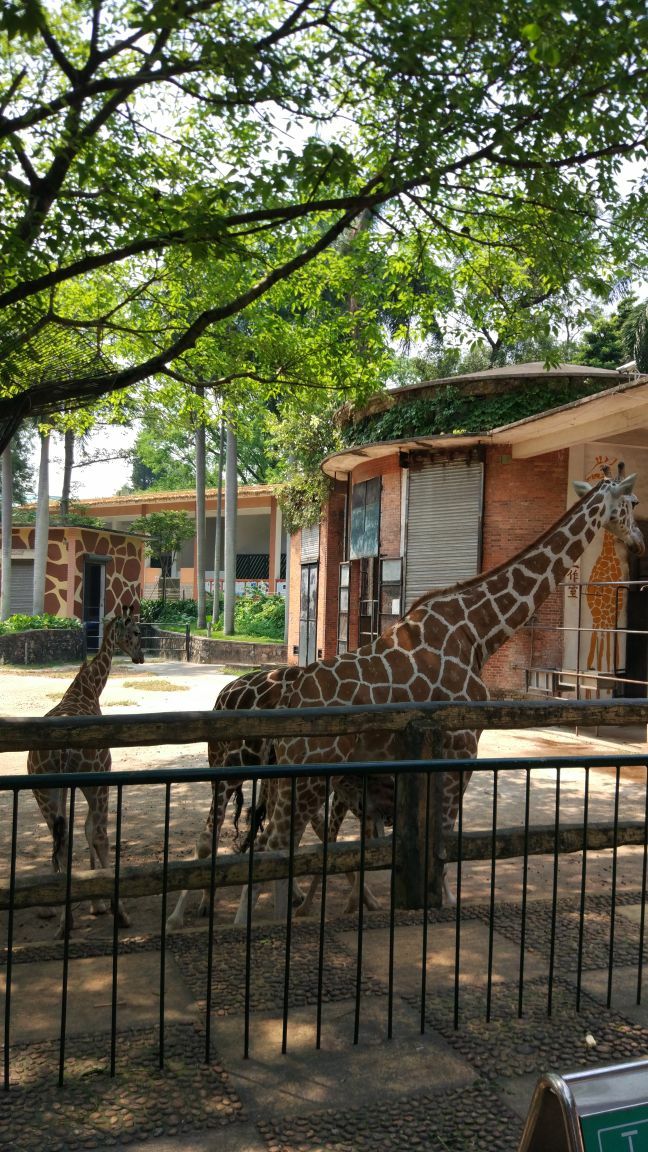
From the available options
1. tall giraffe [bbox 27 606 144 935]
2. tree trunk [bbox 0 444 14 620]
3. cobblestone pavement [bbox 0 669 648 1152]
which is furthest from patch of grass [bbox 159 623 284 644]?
cobblestone pavement [bbox 0 669 648 1152]

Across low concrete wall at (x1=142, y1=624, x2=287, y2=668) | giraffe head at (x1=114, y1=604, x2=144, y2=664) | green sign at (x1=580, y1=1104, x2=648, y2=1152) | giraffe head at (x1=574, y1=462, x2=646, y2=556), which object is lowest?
low concrete wall at (x1=142, y1=624, x2=287, y2=668)

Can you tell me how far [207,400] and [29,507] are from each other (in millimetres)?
22452

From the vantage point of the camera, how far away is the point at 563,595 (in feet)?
43.3

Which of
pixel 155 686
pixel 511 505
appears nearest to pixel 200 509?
pixel 155 686

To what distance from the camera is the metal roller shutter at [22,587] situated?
2856 cm

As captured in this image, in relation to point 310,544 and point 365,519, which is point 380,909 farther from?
point 310,544

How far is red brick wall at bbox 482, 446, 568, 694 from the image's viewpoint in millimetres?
13266

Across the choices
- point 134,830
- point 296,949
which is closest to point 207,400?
point 134,830

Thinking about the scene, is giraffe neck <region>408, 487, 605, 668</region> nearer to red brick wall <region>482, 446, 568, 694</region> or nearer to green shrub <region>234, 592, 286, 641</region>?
red brick wall <region>482, 446, 568, 694</region>

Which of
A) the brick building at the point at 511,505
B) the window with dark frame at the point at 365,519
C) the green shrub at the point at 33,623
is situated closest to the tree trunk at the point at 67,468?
the green shrub at the point at 33,623

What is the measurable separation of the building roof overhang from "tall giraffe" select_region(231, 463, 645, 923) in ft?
14.0

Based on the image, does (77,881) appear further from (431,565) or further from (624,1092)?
(431,565)

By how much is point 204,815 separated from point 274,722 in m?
4.14

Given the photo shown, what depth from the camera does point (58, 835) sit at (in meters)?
4.93
